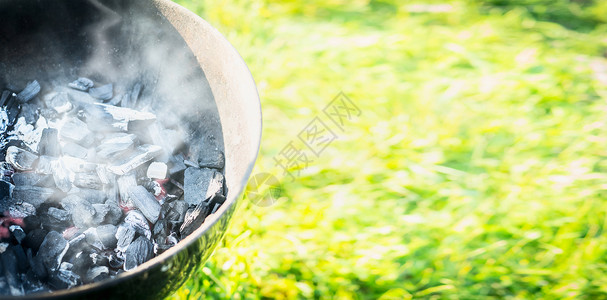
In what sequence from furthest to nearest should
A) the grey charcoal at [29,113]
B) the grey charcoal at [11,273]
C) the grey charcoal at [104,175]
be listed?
the grey charcoal at [29,113] < the grey charcoal at [104,175] < the grey charcoal at [11,273]

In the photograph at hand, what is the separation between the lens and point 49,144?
165cm

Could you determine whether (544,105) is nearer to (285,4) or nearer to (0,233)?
(285,4)

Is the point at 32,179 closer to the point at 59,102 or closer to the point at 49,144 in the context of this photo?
the point at 49,144

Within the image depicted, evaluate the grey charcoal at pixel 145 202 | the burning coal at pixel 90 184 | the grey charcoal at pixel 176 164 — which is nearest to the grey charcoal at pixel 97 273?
the burning coal at pixel 90 184

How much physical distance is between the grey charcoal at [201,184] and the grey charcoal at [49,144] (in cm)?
57

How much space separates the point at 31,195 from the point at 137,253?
49 cm

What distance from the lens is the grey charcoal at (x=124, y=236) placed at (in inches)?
56.9

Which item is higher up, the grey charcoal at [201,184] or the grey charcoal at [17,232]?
the grey charcoal at [201,184]

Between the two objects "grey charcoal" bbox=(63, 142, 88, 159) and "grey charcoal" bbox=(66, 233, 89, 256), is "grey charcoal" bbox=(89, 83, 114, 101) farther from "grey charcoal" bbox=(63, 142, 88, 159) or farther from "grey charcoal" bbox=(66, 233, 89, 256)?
"grey charcoal" bbox=(66, 233, 89, 256)

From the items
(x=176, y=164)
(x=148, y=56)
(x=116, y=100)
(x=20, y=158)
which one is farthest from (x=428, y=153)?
(x=20, y=158)

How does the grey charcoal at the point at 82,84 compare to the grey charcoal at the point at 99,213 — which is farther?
the grey charcoal at the point at 82,84

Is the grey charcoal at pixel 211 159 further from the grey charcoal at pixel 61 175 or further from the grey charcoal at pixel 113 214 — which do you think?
the grey charcoal at pixel 61 175

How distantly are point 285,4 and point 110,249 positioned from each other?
2753mm

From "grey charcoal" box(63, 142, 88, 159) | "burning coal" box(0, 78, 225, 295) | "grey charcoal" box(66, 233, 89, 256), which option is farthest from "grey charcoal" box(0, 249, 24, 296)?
"grey charcoal" box(63, 142, 88, 159)
